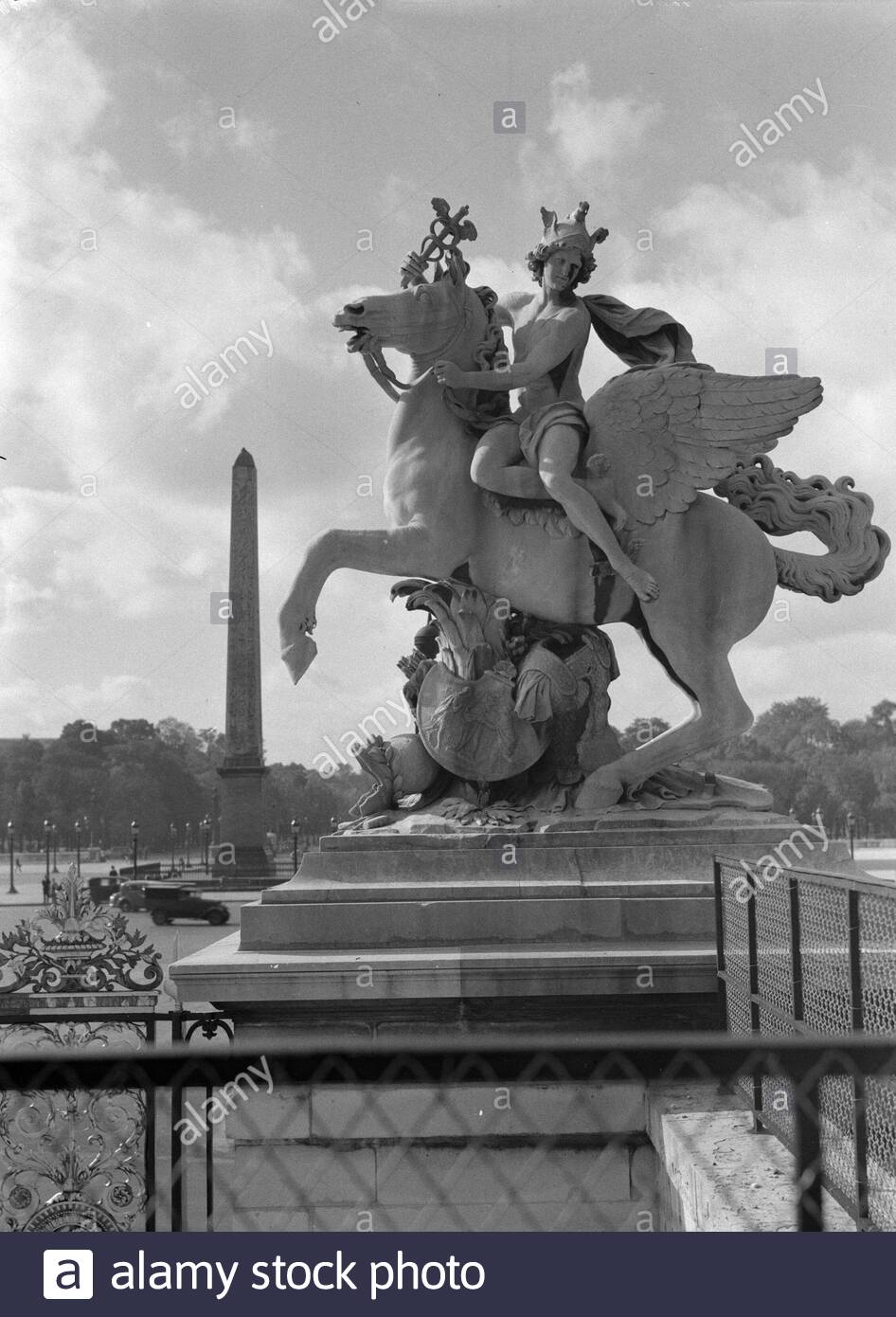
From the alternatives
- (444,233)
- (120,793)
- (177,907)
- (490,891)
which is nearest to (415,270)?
(444,233)

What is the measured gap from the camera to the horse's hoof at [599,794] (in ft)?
26.1

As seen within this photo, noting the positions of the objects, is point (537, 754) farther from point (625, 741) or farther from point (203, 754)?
point (203, 754)

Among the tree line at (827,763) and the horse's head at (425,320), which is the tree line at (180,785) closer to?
the tree line at (827,763)

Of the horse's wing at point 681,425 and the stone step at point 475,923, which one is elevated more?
the horse's wing at point 681,425

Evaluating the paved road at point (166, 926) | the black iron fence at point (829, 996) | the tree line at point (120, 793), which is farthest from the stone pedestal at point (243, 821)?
the black iron fence at point (829, 996)

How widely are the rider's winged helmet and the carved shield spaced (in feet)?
8.45

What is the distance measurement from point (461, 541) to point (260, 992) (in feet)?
9.50

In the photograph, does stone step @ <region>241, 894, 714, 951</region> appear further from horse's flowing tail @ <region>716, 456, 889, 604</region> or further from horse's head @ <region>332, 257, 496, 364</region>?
horse's head @ <region>332, 257, 496, 364</region>

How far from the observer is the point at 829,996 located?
4867 mm

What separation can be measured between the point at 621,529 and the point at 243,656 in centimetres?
2784

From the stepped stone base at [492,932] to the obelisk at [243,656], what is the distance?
26298mm

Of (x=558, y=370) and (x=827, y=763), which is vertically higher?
(x=558, y=370)

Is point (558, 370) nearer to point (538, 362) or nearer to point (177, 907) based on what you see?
point (538, 362)

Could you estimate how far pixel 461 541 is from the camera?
26.7ft
